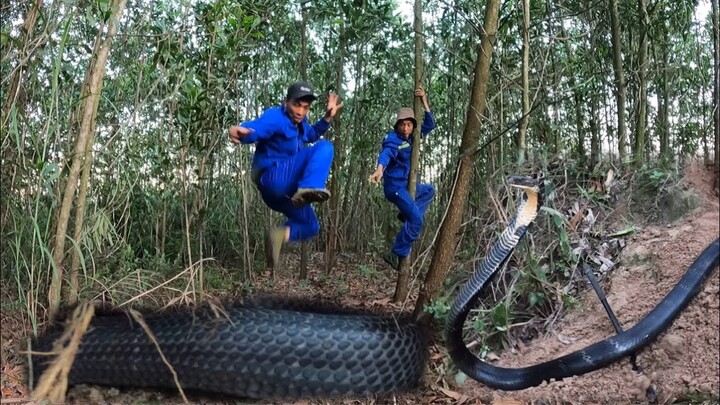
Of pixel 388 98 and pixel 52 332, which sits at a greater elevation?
pixel 388 98

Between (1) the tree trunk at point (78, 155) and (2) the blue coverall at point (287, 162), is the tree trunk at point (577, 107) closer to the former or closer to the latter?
(2) the blue coverall at point (287, 162)

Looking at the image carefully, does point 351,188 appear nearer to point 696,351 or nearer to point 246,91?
point 246,91

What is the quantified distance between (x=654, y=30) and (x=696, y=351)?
3.79 metres

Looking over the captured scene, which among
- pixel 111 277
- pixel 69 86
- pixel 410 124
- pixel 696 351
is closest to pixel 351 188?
pixel 410 124

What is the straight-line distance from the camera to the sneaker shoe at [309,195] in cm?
338

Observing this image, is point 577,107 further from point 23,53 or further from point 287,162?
point 23,53

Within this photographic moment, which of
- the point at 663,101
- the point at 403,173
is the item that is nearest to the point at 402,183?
the point at 403,173

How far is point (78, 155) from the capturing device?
3.29m

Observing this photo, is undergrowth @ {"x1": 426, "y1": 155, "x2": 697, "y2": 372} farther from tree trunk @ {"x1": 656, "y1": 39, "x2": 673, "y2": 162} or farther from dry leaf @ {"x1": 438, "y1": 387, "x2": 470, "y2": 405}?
tree trunk @ {"x1": 656, "y1": 39, "x2": 673, "y2": 162}

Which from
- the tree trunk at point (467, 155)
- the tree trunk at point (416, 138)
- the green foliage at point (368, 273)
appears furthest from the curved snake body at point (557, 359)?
the green foliage at point (368, 273)

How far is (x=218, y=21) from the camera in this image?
4.57m

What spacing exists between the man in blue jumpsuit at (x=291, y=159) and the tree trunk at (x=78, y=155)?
840 millimetres

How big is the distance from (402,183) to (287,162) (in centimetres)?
162

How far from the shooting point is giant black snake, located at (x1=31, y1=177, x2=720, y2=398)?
2.46 m
